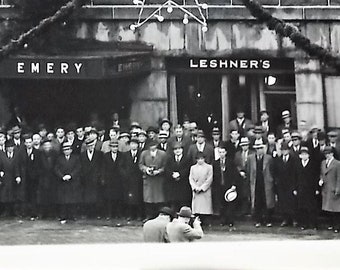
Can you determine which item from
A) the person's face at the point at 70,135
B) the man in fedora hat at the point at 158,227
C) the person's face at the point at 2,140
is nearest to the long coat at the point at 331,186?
the man in fedora hat at the point at 158,227

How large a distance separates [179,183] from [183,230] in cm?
22

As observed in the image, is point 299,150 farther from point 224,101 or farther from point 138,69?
point 138,69

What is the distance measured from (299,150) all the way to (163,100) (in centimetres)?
68

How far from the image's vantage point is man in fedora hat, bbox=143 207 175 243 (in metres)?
5.33

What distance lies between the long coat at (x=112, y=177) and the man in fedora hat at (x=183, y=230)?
0.28 meters

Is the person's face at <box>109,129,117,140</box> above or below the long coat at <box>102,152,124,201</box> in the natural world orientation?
above

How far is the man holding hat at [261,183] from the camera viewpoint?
539cm

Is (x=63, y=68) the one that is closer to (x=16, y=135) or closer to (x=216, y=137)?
(x=16, y=135)

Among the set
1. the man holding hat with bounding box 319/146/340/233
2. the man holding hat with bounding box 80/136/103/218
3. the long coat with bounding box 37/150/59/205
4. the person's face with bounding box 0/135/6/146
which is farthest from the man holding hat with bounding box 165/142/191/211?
the person's face with bounding box 0/135/6/146

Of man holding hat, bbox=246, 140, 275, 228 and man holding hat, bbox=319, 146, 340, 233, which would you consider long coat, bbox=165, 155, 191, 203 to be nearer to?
man holding hat, bbox=246, 140, 275, 228

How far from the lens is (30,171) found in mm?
5383

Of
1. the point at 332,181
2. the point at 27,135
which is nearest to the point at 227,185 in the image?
the point at 332,181

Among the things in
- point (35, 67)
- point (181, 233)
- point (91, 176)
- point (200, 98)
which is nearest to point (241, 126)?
point (200, 98)

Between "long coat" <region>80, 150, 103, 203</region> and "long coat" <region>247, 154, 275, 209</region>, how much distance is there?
2.31ft
